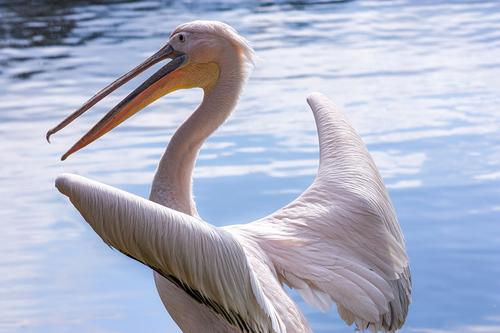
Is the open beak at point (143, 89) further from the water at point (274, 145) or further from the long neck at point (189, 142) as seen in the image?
the water at point (274, 145)

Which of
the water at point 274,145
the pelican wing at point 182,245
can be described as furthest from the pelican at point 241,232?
the water at point 274,145

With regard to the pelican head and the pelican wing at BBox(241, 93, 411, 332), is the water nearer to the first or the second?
the pelican wing at BBox(241, 93, 411, 332)

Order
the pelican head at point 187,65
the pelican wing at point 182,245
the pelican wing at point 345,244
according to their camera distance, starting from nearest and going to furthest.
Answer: the pelican wing at point 182,245
the pelican wing at point 345,244
the pelican head at point 187,65

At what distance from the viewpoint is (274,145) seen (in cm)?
647

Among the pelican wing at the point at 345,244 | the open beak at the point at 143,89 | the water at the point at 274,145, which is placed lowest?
the water at the point at 274,145

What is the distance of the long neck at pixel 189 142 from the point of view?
11.7ft

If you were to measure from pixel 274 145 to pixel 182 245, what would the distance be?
363cm

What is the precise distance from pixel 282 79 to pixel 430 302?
4172 mm

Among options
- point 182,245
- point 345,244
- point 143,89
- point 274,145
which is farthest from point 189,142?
point 274,145

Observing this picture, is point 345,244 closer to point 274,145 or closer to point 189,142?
point 189,142

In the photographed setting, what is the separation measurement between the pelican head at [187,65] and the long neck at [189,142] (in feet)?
0.12

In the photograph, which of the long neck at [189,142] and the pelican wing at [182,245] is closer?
the pelican wing at [182,245]

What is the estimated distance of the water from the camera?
452 centimetres

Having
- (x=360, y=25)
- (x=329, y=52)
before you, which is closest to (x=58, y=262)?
(x=329, y=52)
